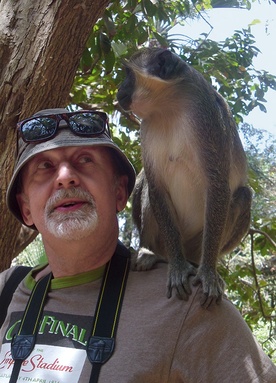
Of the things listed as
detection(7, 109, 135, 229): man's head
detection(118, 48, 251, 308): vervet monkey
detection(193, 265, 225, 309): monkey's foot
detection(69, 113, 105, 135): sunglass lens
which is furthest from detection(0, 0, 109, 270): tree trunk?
detection(193, 265, 225, 309): monkey's foot

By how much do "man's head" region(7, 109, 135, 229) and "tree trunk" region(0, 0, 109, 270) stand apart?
24.7 inches

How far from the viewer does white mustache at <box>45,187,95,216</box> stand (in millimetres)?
2236

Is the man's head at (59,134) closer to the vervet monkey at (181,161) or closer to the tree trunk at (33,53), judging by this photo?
the tree trunk at (33,53)

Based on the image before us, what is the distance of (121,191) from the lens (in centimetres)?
254

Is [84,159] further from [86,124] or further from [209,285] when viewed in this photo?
[209,285]

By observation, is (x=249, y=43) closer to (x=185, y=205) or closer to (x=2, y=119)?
(x=185, y=205)

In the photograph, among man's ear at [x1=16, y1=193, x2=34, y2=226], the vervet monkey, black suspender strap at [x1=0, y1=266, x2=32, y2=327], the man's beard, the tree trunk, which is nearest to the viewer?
the man's beard

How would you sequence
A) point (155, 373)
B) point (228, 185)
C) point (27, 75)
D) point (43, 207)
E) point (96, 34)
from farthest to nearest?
point (96, 34), point (228, 185), point (27, 75), point (43, 207), point (155, 373)

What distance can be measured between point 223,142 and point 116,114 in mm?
2480

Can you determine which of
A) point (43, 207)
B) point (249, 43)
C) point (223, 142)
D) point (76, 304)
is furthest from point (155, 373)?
point (249, 43)

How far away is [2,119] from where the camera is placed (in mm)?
3035

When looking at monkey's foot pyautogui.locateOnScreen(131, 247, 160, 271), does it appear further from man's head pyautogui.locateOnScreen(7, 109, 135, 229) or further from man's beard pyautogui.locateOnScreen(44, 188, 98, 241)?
man's head pyautogui.locateOnScreen(7, 109, 135, 229)

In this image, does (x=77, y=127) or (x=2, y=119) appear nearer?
(x=77, y=127)

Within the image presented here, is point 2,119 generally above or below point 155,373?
above
